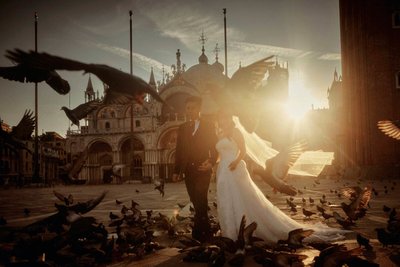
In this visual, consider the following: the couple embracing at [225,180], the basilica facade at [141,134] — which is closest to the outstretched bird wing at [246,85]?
the couple embracing at [225,180]

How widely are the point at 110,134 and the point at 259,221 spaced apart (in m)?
51.5

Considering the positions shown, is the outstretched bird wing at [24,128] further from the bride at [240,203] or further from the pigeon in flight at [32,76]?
the bride at [240,203]

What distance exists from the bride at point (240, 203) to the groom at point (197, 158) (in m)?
0.50

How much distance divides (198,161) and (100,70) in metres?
2.50

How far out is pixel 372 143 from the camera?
83.7 ft

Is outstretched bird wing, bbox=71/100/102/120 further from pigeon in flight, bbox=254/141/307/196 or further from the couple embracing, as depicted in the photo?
pigeon in flight, bbox=254/141/307/196

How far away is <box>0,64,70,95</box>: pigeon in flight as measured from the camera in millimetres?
4815

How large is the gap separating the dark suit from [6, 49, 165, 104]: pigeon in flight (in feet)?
6.37

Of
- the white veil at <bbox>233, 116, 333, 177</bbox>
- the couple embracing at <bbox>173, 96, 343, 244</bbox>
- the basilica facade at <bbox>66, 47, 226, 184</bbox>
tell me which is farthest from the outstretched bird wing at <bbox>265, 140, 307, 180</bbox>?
the basilica facade at <bbox>66, 47, 226, 184</bbox>

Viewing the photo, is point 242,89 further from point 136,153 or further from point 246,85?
point 136,153

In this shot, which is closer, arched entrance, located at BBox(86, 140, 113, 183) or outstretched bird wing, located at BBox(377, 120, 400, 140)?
outstretched bird wing, located at BBox(377, 120, 400, 140)

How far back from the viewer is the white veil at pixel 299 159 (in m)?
6.11

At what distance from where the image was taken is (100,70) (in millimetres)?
3586

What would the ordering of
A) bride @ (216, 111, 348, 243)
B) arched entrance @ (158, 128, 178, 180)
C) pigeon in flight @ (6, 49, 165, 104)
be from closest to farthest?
pigeon in flight @ (6, 49, 165, 104), bride @ (216, 111, 348, 243), arched entrance @ (158, 128, 178, 180)
